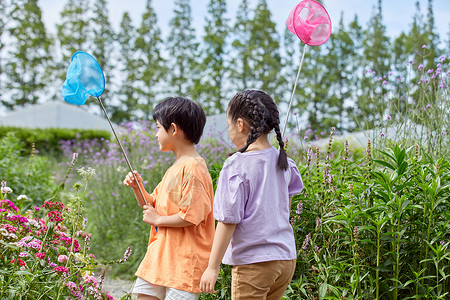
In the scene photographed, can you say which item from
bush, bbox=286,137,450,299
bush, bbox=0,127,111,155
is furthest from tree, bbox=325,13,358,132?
bush, bbox=286,137,450,299

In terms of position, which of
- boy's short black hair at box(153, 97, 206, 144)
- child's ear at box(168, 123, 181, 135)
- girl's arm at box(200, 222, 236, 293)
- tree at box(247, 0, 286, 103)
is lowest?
girl's arm at box(200, 222, 236, 293)

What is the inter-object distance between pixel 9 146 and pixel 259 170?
17.0ft

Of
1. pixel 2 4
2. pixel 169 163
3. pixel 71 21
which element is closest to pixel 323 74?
pixel 71 21

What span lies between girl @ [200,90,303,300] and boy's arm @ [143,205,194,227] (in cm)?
28

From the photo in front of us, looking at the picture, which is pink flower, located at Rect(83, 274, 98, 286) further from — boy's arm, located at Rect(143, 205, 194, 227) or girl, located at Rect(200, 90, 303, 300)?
girl, located at Rect(200, 90, 303, 300)

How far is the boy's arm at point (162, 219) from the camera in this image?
6.66ft

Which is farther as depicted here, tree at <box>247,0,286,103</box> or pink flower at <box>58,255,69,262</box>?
tree at <box>247,0,286,103</box>

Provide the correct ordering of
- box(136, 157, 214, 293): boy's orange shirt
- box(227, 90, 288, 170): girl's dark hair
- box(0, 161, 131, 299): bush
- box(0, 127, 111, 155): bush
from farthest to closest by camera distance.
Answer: box(0, 127, 111, 155): bush, box(0, 161, 131, 299): bush, box(136, 157, 214, 293): boy's orange shirt, box(227, 90, 288, 170): girl's dark hair

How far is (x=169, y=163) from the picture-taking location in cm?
530

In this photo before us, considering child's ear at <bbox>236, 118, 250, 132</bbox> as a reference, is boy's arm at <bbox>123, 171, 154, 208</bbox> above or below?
below

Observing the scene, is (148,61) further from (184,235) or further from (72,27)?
(184,235)

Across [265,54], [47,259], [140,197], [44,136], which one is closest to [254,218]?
[140,197]

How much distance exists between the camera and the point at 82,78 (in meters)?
2.14

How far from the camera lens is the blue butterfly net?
2.12 meters
